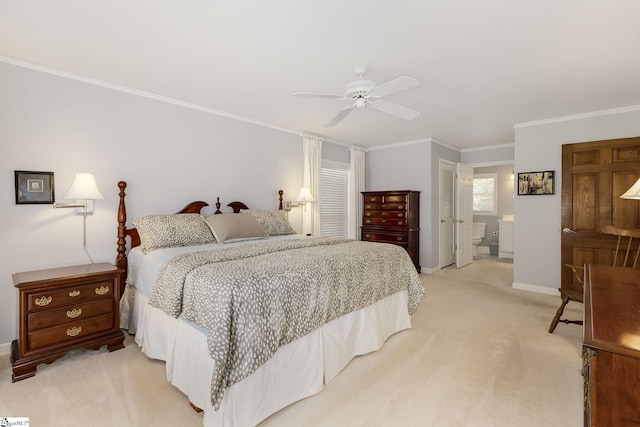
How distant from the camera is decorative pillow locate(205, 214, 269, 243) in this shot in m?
3.29

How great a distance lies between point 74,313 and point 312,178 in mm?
3598

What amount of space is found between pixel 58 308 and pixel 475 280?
17.9 feet

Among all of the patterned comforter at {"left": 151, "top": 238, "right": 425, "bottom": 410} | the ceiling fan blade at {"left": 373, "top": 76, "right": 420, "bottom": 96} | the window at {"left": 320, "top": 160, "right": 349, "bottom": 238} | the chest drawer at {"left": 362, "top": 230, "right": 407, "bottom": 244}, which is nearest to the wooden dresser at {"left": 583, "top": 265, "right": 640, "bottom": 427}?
the patterned comforter at {"left": 151, "top": 238, "right": 425, "bottom": 410}

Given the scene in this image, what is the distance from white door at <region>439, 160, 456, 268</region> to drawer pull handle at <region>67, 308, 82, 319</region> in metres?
5.47

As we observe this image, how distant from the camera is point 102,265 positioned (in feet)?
9.38

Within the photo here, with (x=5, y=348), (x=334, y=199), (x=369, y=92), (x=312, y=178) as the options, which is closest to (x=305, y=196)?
(x=312, y=178)

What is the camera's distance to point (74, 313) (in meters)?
2.47

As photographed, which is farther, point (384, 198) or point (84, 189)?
point (384, 198)

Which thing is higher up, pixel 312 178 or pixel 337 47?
pixel 337 47

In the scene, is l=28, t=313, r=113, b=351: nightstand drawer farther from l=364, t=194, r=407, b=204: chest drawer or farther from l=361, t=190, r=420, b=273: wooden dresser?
l=364, t=194, r=407, b=204: chest drawer

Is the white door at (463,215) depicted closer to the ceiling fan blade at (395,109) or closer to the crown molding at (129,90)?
the ceiling fan blade at (395,109)

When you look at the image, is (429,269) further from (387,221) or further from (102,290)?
(102,290)

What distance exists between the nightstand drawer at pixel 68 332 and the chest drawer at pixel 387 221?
14.2 ft

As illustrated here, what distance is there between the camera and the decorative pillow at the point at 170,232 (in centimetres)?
289
